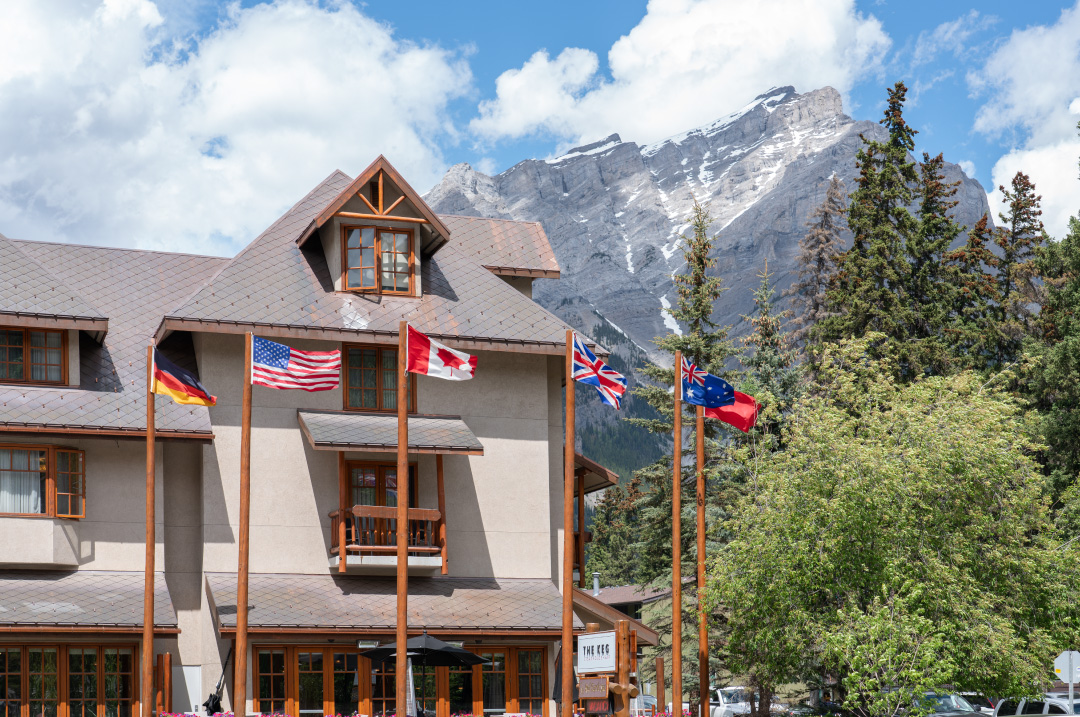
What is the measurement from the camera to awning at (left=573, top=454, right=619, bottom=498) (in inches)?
1326

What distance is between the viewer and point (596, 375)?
80.4 ft

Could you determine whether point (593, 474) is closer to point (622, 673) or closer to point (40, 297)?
point (622, 673)

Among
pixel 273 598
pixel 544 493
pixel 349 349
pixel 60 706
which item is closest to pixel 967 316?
pixel 544 493

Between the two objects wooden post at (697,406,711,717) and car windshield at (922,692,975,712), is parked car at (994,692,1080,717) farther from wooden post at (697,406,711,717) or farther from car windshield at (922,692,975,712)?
wooden post at (697,406,711,717)

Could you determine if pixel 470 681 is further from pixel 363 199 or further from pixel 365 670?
pixel 363 199

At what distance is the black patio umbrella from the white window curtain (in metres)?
7.90

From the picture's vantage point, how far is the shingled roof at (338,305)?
92.0ft

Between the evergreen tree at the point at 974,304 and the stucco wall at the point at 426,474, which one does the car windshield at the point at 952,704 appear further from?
the evergreen tree at the point at 974,304

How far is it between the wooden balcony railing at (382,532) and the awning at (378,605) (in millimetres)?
891

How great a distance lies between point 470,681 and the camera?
28172 mm

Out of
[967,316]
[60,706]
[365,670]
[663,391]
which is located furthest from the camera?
[967,316]

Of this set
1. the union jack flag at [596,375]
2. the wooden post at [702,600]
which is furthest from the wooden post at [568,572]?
the wooden post at [702,600]

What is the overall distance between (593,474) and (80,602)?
14873 mm

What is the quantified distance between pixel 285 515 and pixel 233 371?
356 cm
